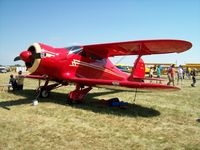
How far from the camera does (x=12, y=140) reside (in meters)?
4.34

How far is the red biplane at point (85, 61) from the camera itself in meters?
7.78

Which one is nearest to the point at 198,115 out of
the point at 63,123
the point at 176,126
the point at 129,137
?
the point at 176,126

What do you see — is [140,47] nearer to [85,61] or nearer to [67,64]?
[85,61]

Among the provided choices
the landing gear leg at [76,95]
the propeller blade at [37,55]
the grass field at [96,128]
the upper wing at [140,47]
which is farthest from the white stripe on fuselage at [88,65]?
the grass field at [96,128]

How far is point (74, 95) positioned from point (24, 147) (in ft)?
15.0

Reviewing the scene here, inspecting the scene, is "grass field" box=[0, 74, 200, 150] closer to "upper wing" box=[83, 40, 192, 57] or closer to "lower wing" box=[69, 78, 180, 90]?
"lower wing" box=[69, 78, 180, 90]

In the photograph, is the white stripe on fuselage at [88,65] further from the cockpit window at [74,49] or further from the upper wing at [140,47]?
the upper wing at [140,47]

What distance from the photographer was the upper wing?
7.57 metres

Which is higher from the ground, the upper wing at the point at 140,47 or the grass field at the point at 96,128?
the upper wing at the point at 140,47

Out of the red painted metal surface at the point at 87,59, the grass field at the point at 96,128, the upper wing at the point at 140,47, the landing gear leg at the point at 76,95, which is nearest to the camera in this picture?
the grass field at the point at 96,128

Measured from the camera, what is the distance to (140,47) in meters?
8.59

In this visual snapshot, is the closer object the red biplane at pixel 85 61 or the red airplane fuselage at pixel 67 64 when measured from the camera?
the red biplane at pixel 85 61

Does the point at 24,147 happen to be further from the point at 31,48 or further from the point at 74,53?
the point at 74,53

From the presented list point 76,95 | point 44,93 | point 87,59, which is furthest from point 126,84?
point 44,93
